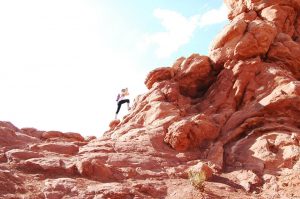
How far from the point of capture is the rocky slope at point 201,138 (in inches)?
557

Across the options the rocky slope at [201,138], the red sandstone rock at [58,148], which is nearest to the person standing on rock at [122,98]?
the rocky slope at [201,138]

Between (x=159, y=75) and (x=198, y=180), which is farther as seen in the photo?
(x=159, y=75)

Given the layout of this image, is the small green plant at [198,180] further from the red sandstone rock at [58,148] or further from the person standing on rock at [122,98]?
the person standing on rock at [122,98]

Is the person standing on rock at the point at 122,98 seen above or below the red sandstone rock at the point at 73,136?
above

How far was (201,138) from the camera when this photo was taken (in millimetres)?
18891

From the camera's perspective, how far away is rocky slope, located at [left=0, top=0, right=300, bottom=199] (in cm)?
1415

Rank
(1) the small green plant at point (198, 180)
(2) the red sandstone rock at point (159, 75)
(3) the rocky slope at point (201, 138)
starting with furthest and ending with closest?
(2) the red sandstone rock at point (159, 75) → (3) the rocky slope at point (201, 138) → (1) the small green plant at point (198, 180)

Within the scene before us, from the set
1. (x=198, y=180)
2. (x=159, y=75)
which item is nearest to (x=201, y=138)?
(x=198, y=180)

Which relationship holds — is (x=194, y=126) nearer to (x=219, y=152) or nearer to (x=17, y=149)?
(x=219, y=152)

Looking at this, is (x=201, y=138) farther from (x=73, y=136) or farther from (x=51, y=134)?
(x=51, y=134)

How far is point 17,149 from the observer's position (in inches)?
650

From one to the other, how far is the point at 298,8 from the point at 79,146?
21.9 metres

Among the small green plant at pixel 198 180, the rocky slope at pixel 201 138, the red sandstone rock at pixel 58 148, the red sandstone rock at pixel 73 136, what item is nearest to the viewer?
the small green plant at pixel 198 180

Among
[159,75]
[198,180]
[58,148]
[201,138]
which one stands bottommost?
[198,180]
